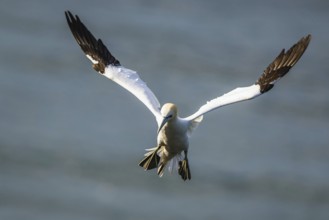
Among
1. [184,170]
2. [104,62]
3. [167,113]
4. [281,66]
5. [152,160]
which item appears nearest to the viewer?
[167,113]

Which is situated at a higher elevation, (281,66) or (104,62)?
(104,62)

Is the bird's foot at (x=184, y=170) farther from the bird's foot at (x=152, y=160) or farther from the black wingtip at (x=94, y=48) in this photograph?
the black wingtip at (x=94, y=48)

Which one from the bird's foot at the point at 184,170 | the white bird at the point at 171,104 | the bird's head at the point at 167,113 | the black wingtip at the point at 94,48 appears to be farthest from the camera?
the black wingtip at the point at 94,48

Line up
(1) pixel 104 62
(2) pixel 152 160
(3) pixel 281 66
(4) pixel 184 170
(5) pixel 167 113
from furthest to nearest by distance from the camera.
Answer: (1) pixel 104 62 → (4) pixel 184 170 → (2) pixel 152 160 → (3) pixel 281 66 → (5) pixel 167 113

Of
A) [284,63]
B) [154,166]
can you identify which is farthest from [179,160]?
[284,63]

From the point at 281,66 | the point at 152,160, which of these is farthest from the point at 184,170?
the point at 281,66

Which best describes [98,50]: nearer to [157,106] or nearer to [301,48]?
[157,106]

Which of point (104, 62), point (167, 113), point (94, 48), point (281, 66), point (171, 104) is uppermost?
point (94, 48)

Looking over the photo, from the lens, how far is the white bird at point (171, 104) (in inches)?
344

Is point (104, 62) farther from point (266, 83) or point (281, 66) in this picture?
point (281, 66)

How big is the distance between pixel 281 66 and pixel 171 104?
4.19ft

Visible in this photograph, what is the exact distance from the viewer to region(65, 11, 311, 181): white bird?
8.75 metres

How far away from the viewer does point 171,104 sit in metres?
8.59

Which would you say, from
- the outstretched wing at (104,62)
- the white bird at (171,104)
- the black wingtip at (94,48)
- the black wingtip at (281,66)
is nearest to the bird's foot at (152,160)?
the white bird at (171,104)
